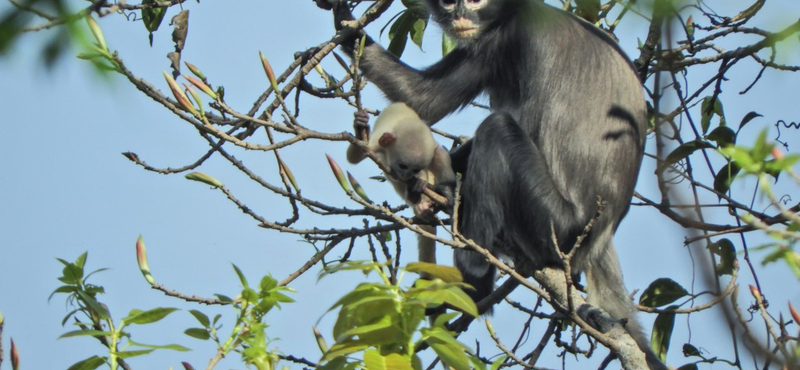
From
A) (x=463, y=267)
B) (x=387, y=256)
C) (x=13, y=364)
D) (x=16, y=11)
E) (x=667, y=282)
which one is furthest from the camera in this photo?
(x=463, y=267)

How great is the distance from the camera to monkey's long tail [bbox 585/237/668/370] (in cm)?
546

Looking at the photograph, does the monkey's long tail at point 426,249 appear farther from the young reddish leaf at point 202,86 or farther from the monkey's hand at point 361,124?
the young reddish leaf at point 202,86

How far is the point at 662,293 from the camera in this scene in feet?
17.9

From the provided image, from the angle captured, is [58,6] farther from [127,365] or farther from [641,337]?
[641,337]

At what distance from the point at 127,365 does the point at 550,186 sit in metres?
3.76

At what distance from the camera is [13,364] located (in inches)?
96.4

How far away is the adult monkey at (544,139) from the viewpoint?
5.76 m

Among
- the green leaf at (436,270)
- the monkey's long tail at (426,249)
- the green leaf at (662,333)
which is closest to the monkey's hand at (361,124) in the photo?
the monkey's long tail at (426,249)

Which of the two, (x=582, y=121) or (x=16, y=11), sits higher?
(x=582, y=121)

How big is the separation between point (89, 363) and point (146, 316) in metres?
0.19

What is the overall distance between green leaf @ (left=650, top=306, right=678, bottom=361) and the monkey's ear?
2.00 m

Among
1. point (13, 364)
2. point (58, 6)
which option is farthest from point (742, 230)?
point (58, 6)

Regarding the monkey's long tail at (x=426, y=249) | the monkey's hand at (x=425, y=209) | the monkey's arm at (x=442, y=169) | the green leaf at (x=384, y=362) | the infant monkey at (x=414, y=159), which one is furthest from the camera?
the monkey's long tail at (x=426, y=249)

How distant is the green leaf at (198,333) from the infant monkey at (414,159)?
3009 mm
